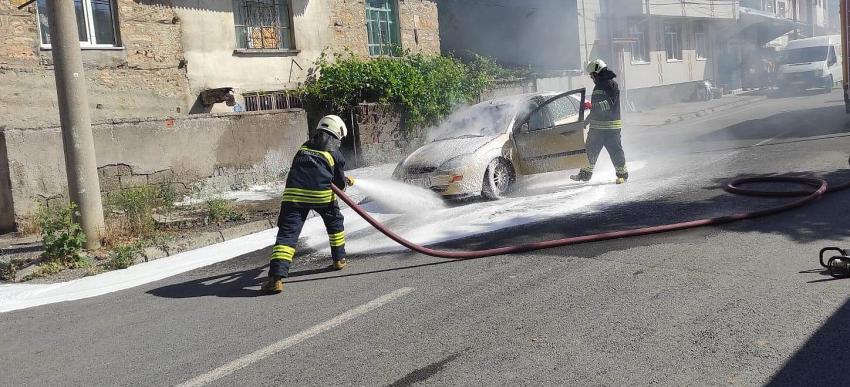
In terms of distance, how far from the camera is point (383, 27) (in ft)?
61.8

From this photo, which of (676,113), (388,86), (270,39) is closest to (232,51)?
(270,39)

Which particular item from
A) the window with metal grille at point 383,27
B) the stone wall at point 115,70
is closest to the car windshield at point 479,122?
the stone wall at point 115,70

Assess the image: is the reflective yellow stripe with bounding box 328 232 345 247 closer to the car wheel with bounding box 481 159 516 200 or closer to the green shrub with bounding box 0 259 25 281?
the car wheel with bounding box 481 159 516 200

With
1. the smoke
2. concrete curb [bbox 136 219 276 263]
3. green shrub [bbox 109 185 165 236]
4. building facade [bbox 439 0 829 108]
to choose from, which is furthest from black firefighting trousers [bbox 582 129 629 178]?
building facade [bbox 439 0 829 108]

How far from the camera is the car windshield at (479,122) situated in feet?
35.2

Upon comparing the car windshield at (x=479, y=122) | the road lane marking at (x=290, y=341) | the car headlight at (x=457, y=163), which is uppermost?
the car windshield at (x=479, y=122)

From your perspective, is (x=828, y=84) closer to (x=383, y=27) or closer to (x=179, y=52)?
(x=383, y=27)

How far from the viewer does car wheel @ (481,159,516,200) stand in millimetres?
9961

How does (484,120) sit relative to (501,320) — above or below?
above

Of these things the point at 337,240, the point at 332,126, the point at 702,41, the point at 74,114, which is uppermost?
the point at 702,41

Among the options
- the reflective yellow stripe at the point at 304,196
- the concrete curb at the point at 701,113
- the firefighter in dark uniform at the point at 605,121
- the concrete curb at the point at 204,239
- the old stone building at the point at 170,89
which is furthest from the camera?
the concrete curb at the point at 701,113

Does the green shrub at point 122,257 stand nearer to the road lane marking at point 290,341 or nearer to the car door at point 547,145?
→ the road lane marking at point 290,341

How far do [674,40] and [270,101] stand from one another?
24.2 metres

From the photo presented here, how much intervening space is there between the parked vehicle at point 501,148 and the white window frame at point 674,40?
23783 millimetres
